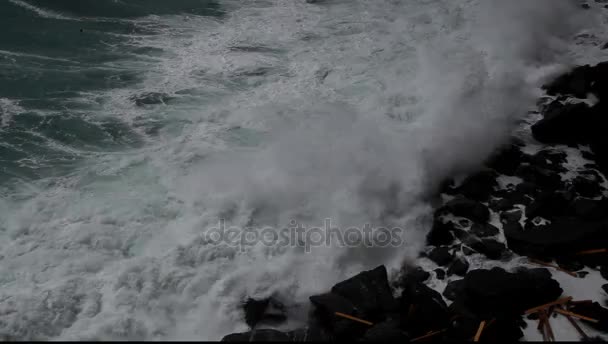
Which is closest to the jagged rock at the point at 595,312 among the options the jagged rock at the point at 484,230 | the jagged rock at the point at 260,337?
the jagged rock at the point at 484,230

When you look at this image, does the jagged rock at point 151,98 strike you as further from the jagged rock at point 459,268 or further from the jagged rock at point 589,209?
the jagged rock at point 589,209

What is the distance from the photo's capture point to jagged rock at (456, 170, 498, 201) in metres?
6.40

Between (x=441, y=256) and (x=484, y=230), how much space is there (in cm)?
85

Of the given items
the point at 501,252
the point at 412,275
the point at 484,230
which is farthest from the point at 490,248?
the point at 412,275

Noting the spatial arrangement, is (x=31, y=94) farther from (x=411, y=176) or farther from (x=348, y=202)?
(x=411, y=176)

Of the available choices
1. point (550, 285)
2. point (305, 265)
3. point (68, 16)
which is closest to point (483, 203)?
point (550, 285)

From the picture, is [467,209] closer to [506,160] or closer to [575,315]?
[506,160]

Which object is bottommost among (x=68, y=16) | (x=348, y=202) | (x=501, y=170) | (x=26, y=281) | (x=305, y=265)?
(x=26, y=281)

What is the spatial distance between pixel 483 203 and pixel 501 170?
884 millimetres

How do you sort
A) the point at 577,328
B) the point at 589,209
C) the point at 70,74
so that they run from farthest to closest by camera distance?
the point at 70,74
the point at 589,209
the point at 577,328

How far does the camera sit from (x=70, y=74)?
410 inches

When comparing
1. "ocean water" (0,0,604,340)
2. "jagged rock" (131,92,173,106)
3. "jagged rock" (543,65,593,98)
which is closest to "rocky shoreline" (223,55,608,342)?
"ocean water" (0,0,604,340)

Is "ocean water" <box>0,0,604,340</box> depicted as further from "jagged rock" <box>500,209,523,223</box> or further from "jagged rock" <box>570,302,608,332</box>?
"jagged rock" <box>570,302,608,332</box>

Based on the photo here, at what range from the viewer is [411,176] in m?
6.96
